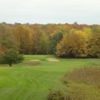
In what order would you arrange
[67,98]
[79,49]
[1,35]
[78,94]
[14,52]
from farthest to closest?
[79,49] < [1,35] < [14,52] < [78,94] < [67,98]

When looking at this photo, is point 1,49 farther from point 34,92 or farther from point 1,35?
point 34,92

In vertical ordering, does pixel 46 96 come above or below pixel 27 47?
above

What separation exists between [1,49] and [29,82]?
41551mm

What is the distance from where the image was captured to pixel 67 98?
23891 mm

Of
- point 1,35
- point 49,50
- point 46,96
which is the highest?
point 46,96

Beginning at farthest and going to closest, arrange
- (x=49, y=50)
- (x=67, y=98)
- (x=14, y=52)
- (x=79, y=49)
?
(x=49, y=50) → (x=79, y=49) → (x=14, y=52) → (x=67, y=98)

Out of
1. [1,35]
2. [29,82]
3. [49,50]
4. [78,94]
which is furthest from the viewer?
[49,50]

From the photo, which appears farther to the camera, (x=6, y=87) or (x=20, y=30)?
(x=20, y=30)

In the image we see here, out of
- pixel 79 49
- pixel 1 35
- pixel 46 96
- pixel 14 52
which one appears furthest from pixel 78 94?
pixel 79 49

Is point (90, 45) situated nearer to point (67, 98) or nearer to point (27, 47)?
point (27, 47)

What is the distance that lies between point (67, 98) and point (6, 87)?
648 cm

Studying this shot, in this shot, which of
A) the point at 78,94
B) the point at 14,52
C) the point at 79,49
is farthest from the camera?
the point at 79,49

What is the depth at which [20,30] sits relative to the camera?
4099 inches

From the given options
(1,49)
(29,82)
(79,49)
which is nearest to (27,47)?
(79,49)
